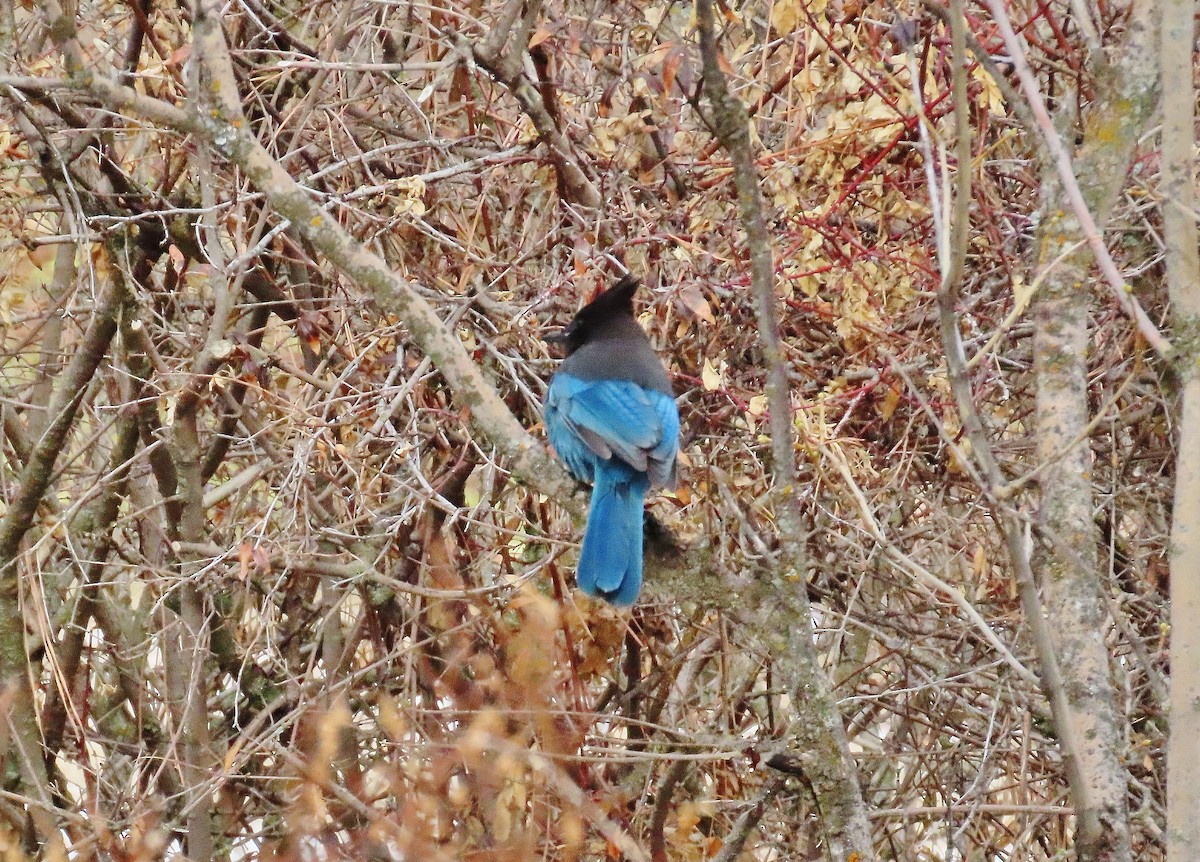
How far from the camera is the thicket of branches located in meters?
4.01

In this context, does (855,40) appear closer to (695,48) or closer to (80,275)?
(695,48)

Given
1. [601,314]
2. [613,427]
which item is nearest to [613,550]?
[613,427]

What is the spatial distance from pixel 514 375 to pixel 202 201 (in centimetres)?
109

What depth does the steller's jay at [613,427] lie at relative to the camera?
3588mm

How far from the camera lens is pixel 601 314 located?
165 inches

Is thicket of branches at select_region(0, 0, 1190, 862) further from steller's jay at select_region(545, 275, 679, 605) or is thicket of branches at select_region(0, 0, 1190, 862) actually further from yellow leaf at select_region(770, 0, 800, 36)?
steller's jay at select_region(545, 275, 679, 605)

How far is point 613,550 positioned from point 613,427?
0.41 meters

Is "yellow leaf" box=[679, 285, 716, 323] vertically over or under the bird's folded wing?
over

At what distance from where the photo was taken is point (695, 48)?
13.3 ft

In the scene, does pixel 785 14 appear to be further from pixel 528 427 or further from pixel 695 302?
pixel 528 427

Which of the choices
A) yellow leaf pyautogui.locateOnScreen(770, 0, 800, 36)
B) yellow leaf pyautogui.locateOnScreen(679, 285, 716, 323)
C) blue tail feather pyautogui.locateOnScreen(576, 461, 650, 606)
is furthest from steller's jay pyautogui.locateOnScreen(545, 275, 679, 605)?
yellow leaf pyautogui.locateOnScreen(770, 0, 800, 36)

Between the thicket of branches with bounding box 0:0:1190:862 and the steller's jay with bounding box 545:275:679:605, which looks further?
the thicket of branches with bounding box 0:0:1190:862

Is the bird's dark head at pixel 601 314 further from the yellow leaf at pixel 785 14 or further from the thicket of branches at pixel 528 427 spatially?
the yellow leaf at pixel 785 14

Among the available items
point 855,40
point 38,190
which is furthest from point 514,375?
point 38,190
